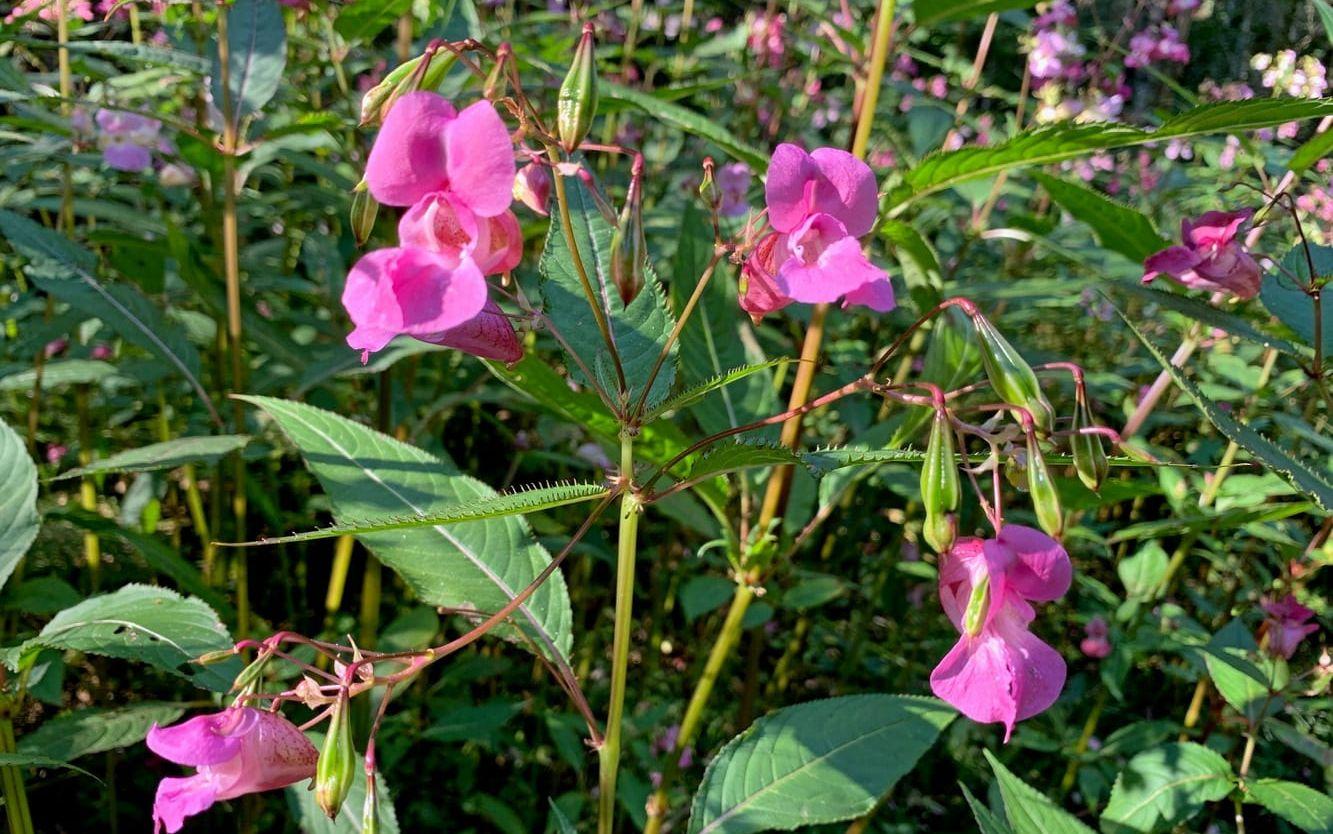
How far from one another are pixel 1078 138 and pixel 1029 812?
82 cm

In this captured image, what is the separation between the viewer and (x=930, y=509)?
840 mm

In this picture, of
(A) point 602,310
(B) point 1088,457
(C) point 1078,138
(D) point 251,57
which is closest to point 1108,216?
(C) point 1078,138

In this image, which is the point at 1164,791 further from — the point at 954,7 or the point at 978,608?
the point at 954,7

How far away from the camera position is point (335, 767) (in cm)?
84

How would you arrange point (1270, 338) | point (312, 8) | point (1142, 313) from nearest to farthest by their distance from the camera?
point (1270, 338) → point (312, 8) → point (1142, 313)

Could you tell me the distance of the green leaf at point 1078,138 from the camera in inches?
40.5

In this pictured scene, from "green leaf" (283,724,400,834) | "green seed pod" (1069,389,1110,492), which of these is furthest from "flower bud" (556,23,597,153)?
"green leaf" (283,724,400,834)

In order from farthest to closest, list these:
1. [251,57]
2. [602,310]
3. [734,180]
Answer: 1. [734,180]
2. [251,57]
3. [602,310]

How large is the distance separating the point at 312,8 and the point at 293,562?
4.65 ft

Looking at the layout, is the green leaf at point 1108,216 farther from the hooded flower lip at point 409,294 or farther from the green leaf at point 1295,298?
the hooded flower lip at point 409,294

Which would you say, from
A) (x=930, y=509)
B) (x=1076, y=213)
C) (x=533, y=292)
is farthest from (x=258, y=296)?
(x=930, y=509)

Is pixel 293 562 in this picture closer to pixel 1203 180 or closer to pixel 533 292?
pixel 533 292

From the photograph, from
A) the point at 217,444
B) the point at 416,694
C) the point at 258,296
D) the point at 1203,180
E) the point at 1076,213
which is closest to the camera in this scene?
the point at 1076,213

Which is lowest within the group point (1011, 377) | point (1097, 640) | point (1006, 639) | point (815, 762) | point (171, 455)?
point (1097, 640)
